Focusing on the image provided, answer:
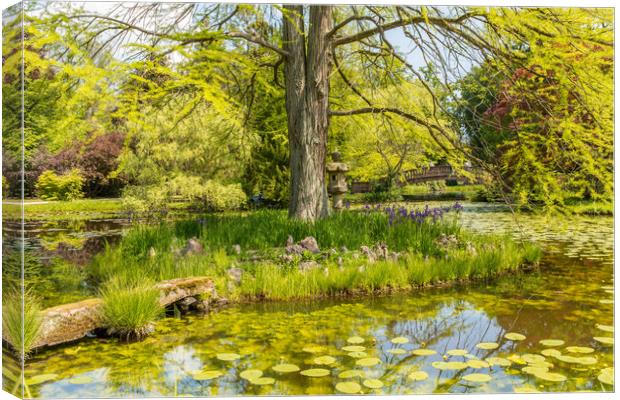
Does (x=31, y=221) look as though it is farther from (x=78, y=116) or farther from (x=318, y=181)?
(x=318, y=181)

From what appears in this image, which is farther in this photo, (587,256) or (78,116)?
(587,256)

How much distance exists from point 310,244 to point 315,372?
2.90 meters

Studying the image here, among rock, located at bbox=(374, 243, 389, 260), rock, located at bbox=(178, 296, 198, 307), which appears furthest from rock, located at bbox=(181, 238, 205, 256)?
rock, located at bbox=(374, 243, 389, 260)

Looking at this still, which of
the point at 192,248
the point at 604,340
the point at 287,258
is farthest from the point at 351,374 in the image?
the point at 192,248

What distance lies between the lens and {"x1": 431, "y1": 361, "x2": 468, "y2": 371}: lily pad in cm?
343

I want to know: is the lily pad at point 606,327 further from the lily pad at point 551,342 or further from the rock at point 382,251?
the rock at point 382,251

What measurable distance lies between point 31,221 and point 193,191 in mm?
2841

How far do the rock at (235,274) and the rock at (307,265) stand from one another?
1.98 ft

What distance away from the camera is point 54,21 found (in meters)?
4.50

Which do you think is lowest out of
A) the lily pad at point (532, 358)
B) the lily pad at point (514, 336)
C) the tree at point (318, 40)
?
the lily pad at point (532, 358)

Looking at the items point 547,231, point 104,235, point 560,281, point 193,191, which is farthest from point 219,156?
point 547,231

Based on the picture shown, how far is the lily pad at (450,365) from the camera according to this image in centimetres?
343

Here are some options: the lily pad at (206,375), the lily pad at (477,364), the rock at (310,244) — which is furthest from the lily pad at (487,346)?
the rock at (310,244)

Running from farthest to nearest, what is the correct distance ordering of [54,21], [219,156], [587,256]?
[219,156] → [587,256] → [54,21]
